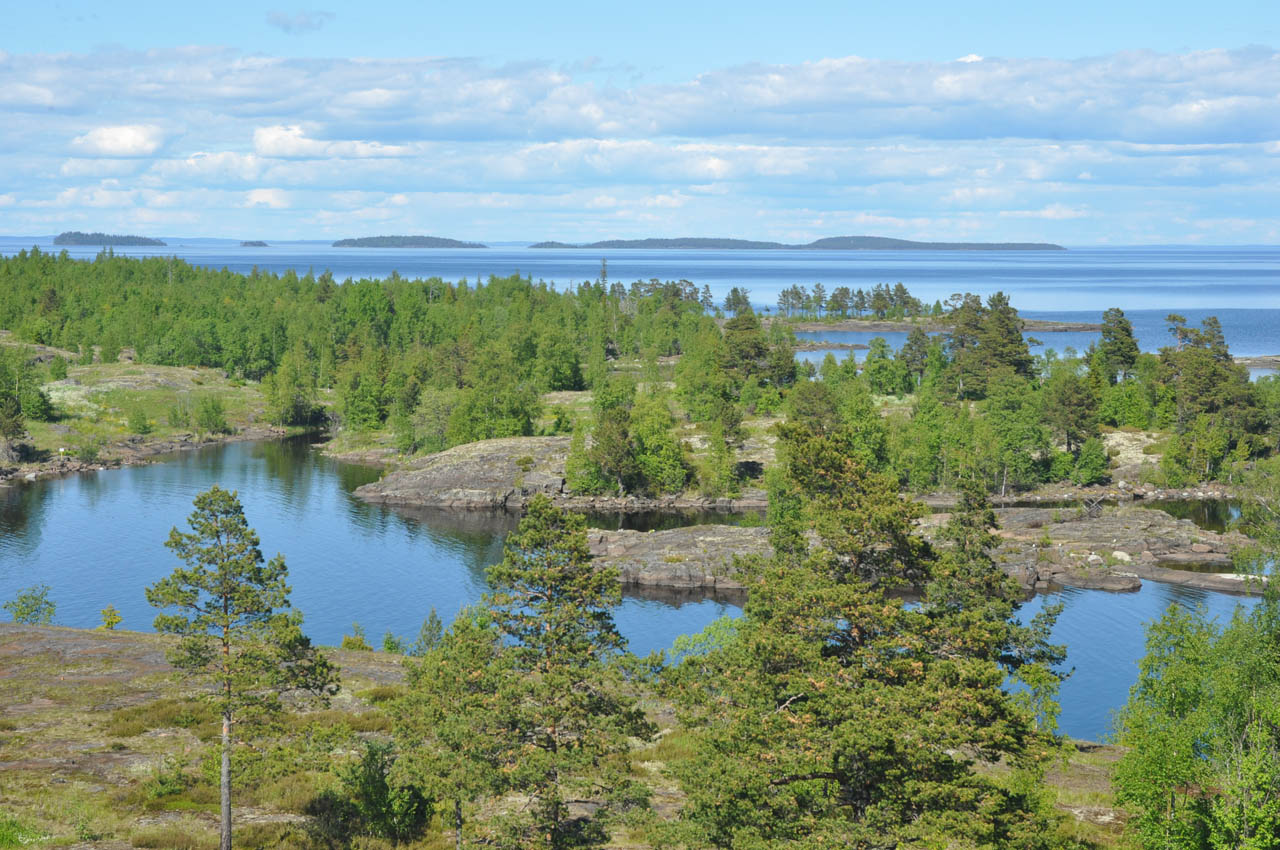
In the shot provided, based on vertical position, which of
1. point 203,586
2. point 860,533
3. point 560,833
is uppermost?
point 860,533

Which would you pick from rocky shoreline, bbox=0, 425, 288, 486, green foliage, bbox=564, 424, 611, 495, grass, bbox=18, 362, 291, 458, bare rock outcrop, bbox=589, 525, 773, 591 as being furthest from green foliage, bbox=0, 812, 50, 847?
grass, bbox=18, 362, 291, 458

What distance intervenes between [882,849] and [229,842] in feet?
71.1

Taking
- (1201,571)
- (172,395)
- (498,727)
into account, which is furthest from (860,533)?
(172,395)

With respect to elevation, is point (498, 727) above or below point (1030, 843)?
above

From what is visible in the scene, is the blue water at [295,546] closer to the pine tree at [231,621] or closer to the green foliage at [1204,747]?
the green foliage at [1204,747]

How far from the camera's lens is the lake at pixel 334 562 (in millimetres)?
86438

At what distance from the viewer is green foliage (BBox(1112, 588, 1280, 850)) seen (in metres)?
33.5

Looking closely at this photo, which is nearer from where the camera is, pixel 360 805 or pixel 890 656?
pixel 890 656

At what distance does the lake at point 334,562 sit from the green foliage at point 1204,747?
2604 cm

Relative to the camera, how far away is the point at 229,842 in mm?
36031

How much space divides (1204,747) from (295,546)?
93430mm

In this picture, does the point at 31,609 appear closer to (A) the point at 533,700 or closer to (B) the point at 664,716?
(B) the point at 664,716

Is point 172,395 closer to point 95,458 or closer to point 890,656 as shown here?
point 95,458

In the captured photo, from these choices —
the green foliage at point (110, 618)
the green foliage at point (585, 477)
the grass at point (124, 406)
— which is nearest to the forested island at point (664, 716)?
the green foliage at point (110, 618)
